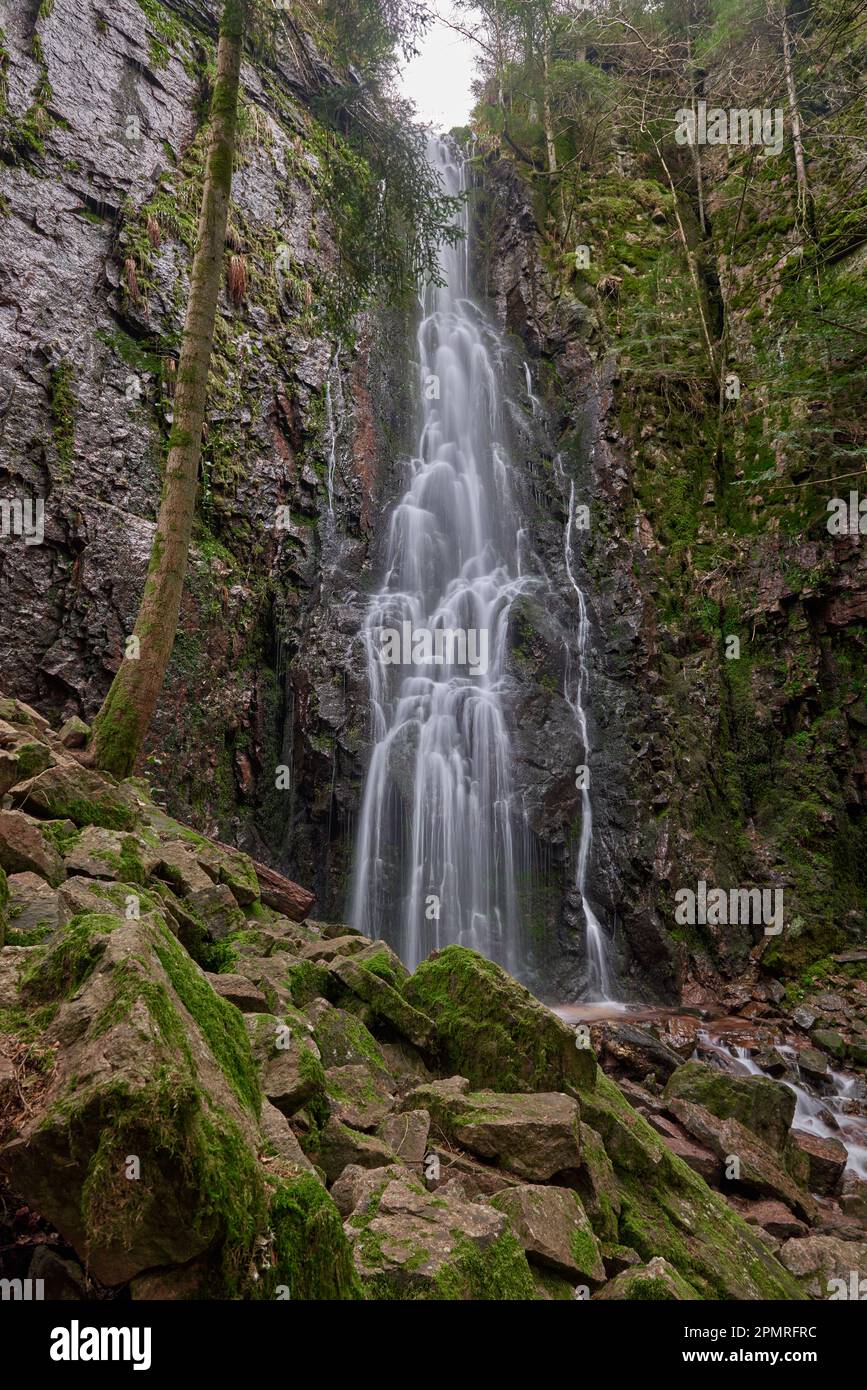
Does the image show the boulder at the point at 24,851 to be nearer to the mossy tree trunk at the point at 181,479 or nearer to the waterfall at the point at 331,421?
the mossy tree trunk at the point at 181,479

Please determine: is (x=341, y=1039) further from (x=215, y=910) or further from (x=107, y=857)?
(x=107, y=857)

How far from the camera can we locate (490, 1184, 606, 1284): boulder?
107 inches

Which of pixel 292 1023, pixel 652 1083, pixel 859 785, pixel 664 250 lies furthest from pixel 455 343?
pixel 292 1023

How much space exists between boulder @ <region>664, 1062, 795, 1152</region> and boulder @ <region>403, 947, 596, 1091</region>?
234cm

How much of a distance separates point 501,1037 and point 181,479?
497 centimetres

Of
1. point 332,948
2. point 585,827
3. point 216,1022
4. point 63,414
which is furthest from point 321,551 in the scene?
point 216,1022

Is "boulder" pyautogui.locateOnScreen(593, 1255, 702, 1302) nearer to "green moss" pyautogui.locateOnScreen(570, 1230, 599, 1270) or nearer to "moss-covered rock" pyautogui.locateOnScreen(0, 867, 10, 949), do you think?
"green moss" pyautogui.locateOnScreen(570, 1230, 599, 1270)

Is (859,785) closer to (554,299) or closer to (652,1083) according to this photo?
(652,1083)

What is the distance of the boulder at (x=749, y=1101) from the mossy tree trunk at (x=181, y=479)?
5.46 meters

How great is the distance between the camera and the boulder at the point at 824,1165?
19.8 ft

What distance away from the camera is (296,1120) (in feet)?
9.27

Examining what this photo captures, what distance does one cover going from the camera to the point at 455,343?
18359 mm

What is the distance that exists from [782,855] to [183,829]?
10.00 meters
